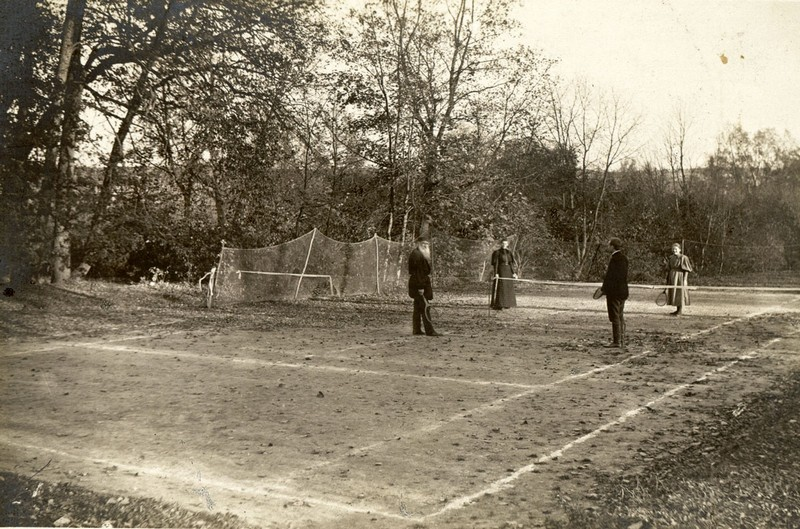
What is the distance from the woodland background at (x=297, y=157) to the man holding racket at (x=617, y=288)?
6862 millimetres

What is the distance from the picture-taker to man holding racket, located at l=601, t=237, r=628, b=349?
38.5 ft

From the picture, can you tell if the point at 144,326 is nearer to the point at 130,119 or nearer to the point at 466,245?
the point at 130,119

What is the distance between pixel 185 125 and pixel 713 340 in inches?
422

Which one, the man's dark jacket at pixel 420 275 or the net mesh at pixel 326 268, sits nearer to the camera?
the man's dark jacket at pixel 420 275

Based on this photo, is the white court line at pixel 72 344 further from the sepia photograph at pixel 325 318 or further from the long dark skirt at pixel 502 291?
the long dark skirt at pixel 502 291

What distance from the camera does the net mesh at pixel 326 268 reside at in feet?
54.1

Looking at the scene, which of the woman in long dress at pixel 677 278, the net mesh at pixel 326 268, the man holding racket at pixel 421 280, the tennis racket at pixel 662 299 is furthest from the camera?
the tennis racket at pixel 662 299

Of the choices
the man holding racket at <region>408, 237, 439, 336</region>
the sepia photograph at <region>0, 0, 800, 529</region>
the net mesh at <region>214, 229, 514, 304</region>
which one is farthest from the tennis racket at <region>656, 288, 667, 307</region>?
the net mesh at <region>214, 229, 514, 304</region>

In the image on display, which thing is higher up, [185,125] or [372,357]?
[185,125]

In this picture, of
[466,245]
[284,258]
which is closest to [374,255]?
[284,258]

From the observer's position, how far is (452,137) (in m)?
27.2

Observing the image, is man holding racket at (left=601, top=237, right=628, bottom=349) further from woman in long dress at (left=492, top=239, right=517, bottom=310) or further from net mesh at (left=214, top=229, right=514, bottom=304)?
net mesh at (left=214, top=229, right=514, bottom=304)

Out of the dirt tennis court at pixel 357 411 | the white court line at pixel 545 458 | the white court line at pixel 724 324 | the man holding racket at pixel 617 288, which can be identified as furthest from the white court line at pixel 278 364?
the white court line at pixel 724 324

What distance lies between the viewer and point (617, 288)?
1173 cm
